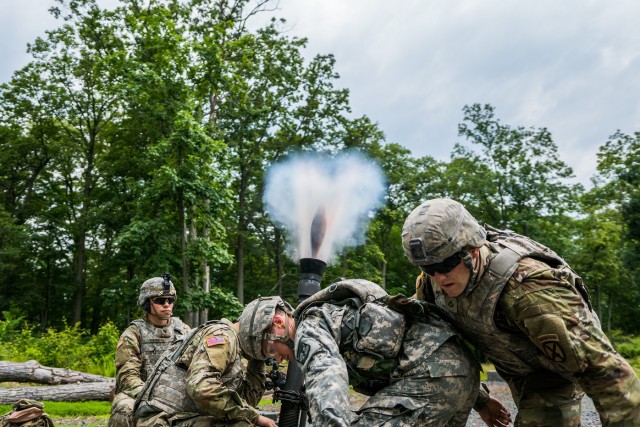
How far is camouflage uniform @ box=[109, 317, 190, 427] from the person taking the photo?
6.86 meters

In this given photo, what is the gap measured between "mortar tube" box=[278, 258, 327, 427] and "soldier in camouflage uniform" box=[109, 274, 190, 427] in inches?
97.7

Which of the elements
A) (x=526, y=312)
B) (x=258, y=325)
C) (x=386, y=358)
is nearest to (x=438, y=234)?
(x=526, y=312)

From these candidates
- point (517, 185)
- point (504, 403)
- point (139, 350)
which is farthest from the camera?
point (517, 185)

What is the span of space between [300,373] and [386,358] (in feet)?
5.09

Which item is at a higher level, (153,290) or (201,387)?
(153,290)

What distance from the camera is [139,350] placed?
7.24m

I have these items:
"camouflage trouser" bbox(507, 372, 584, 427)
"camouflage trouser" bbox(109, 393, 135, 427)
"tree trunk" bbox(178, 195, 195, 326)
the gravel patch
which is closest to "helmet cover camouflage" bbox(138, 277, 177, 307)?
"camouflage trouser" bbox(109, 393, 135, 427)

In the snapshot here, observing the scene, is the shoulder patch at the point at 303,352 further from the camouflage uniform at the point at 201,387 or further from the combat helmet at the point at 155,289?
the combat helmet at the point at 155,289

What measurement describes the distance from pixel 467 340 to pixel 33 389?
11.7 metres

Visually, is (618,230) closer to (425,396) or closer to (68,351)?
(68,351)

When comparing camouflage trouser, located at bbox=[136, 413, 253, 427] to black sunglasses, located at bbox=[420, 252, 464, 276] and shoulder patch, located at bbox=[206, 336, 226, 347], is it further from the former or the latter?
black sunglasses, located at bbox=[420, 252, 464, 276]

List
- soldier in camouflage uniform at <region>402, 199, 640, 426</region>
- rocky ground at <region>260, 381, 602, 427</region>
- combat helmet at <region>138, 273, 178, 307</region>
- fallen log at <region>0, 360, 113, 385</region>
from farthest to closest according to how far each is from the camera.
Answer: fallen log at <region>0, 360, 113, 385</region> < rocky ground at <region>260, 381, 602, 427</region> < combat helmet at <region>138, 273, 178, 307</region> < soldier in camouflage uniform at <region>402, 199, 640, 426</region>

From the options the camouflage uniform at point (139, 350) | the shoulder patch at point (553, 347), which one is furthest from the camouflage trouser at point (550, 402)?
the camouflage uniform at point (139, 350)

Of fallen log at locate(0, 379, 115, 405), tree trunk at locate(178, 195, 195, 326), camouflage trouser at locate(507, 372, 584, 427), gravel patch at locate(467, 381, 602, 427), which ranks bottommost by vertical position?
gravel patch at locate(467, 381, 602, 427)
